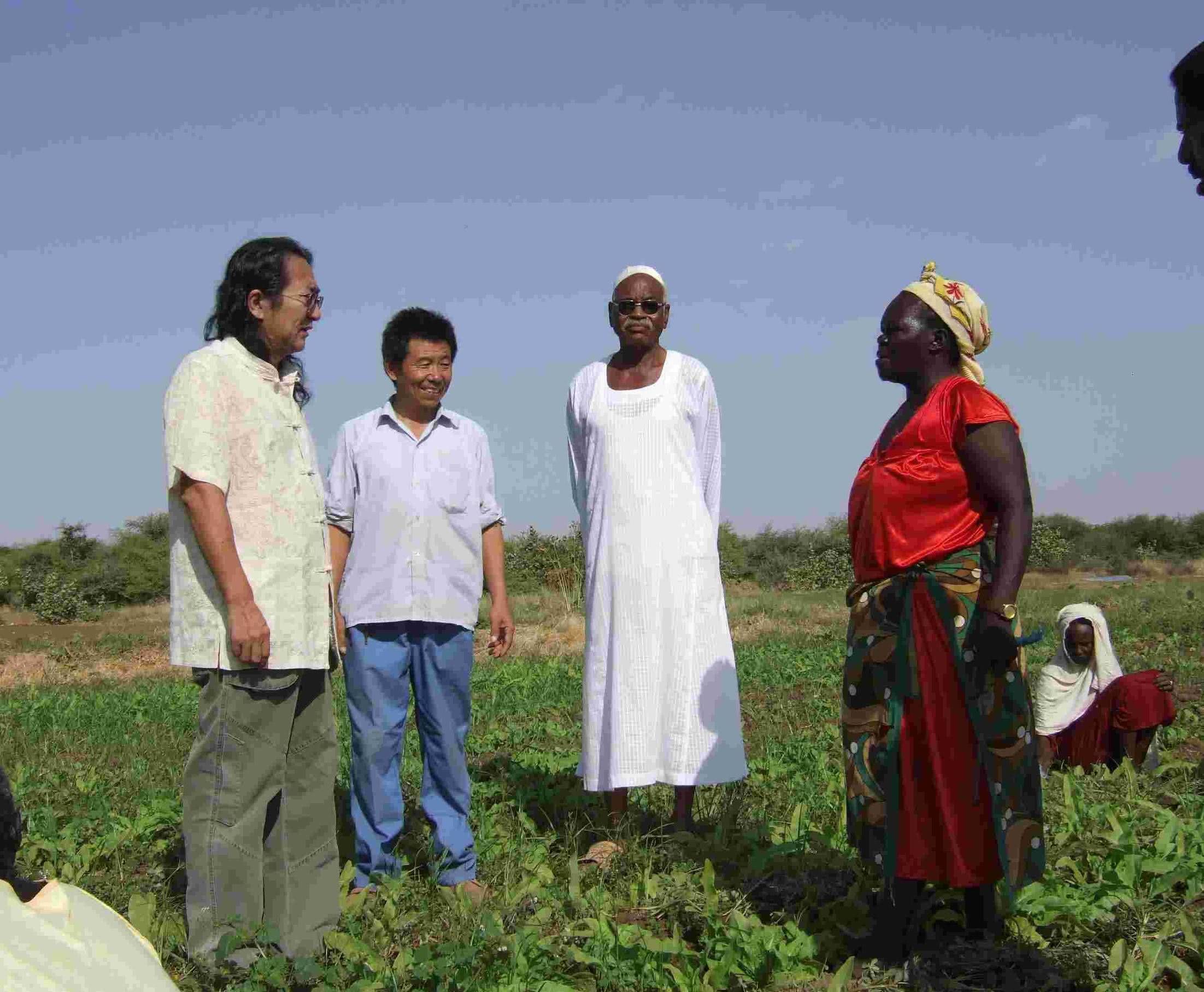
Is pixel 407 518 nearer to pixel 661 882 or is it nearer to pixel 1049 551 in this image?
pixel 661 882

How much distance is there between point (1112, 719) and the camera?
20.0 feet

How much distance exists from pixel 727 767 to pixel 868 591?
124 centimetres

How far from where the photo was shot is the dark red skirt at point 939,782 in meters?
3.02

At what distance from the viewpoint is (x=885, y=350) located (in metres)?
3.24

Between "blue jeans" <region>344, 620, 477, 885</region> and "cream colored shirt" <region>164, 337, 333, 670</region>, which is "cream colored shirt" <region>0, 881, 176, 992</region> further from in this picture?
"blue jeans" <region>344, 620, 477, 885</region>

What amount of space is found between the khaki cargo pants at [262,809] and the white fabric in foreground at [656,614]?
1140 millimetres

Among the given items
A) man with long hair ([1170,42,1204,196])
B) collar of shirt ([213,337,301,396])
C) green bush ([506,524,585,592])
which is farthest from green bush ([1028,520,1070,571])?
man with long hair ([1170,42,1204,196])

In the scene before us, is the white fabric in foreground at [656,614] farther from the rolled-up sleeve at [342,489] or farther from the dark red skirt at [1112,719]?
the dark red skirt at [1112,719]

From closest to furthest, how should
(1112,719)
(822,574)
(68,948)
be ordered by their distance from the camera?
(68,948), (1112,719), (822,574)

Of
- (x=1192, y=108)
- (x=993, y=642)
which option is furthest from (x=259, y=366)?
(x=1192, y=108)

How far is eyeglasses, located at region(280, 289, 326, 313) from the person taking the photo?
337 cm

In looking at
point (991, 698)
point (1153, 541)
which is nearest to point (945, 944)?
point (991, 698)

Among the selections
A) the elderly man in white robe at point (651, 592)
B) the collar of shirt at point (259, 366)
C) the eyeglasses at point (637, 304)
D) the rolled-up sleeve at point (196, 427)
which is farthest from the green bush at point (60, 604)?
the rolled-up sleeve at point (196, 427)

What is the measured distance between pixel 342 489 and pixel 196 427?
3.10 ft
